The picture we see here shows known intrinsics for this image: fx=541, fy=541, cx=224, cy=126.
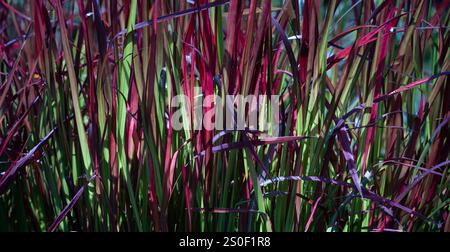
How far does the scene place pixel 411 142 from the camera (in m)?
0.87

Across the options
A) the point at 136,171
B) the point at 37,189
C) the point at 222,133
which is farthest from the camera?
the point at 37,189

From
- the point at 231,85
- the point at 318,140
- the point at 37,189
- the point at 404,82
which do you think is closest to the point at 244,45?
the point at 231,85

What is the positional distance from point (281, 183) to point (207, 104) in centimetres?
16

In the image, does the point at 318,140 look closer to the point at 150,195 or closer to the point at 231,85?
the point at 231,85

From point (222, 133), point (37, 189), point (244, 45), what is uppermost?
point (244, 45)

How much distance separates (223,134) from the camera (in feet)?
2.42

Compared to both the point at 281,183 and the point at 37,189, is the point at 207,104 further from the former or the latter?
the point at 37,189

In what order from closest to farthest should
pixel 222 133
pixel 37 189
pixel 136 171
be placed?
pixel 222 133, pixel 136 171, pixel 37 189

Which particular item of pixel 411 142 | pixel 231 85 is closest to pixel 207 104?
pixel 231 85

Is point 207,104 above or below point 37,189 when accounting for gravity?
above

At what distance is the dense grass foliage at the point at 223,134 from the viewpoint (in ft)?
2.47

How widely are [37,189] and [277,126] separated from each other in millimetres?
431

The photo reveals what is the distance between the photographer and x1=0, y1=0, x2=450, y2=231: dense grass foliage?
0.75 meters

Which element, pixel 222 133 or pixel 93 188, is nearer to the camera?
pixel 222 133
